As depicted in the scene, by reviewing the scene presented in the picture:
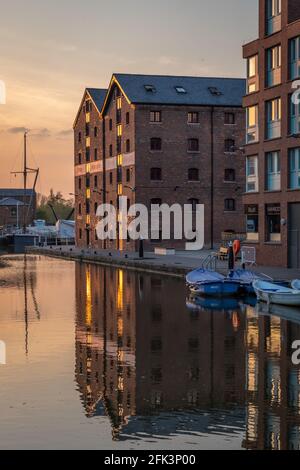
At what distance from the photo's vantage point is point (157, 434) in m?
10.6

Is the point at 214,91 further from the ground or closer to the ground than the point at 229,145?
further from the ground

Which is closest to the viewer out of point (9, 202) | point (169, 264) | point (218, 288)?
point (218, 288)

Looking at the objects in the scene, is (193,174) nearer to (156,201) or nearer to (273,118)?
(156,201)

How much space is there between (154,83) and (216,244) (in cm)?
1484

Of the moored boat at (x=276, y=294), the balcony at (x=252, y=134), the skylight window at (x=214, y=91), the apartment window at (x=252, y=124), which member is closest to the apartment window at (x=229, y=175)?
the skylight window at (x=214, y=91)

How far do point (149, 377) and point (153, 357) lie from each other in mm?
2228

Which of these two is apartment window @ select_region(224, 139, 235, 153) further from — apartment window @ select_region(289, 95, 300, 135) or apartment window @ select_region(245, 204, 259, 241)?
apartment window @ select_region(289, 95, 300, 135)

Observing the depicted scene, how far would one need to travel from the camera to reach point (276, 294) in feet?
86.4

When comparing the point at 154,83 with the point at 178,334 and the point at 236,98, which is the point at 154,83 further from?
the point at 178,334

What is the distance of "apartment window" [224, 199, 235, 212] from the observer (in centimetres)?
6831

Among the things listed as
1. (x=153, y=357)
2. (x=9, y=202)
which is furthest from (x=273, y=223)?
(x=9, y=202)

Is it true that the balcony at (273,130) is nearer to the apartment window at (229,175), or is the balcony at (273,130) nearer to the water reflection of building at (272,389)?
the water reflection of building at (272,389)

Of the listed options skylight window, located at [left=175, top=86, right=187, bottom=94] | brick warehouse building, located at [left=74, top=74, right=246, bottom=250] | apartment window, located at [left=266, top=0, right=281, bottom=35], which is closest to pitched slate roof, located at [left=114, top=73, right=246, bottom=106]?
brick warehouse building, located at [left=74, top=74, right=246, bottom=250]

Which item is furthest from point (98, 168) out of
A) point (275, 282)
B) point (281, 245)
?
point (275, 282)
